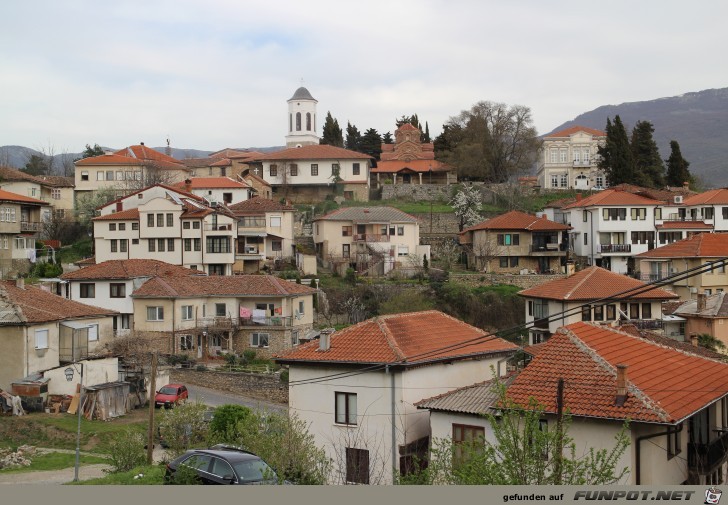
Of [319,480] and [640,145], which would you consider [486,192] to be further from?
[319,480]

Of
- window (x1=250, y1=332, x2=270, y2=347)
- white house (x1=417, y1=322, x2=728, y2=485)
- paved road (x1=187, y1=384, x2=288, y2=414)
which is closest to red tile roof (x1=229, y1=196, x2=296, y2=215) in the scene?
window (x1=250, y1=332, x2=270, y2=347)

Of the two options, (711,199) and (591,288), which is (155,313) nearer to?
(591,288)

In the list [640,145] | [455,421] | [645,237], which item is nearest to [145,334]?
[455,421]

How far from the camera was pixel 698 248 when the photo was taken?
49656mm

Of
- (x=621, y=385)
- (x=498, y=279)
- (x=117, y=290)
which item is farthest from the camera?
(x=498, y=279)

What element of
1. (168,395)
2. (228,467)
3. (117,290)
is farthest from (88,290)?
(228,467)

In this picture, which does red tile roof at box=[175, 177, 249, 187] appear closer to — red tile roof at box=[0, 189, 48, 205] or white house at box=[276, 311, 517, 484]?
red tile roof at box=[0, 189, 48, 205]

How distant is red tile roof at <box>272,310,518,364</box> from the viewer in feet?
69.6

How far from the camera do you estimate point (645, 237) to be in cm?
5959

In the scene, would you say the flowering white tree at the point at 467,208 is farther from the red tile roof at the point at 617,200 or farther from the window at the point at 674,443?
the window at the point at 674,443

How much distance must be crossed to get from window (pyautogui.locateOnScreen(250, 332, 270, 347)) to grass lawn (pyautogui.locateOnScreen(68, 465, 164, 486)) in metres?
22.6

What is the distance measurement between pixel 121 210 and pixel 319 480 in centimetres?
4400

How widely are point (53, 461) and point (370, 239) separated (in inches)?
1430

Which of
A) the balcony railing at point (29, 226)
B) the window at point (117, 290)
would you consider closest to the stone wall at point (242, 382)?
the window at point (117, 290)
